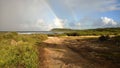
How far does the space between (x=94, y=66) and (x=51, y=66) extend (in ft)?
10.1

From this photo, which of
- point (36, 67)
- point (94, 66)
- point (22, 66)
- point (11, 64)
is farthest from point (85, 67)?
point (11, 64)

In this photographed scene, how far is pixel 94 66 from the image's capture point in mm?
14203

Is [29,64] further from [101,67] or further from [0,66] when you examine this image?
[101,67]

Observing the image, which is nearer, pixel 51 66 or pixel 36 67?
pixel 36 67

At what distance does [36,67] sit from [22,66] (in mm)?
947

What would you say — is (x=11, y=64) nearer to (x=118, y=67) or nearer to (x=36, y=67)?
(x=36, y=67)

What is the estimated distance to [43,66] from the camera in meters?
14.5

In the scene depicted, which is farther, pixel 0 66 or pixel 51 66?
pixel 51 66

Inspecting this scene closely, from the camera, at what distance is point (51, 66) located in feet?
47.5

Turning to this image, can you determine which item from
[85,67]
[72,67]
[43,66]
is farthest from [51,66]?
[85,67]

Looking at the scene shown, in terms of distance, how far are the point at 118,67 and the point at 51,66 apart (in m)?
4.73

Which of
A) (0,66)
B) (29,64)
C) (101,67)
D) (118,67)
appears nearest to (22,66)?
(29,64)

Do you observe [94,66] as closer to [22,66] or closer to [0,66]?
[22,66]

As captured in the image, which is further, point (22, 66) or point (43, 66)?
point (43, 66)
